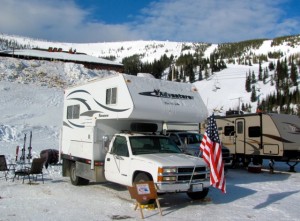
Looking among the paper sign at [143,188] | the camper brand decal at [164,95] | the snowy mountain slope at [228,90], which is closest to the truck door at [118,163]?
the paper sign at [143,188]

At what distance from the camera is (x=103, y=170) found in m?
11.6

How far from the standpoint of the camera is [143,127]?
11695mm

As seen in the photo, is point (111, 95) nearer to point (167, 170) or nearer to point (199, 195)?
point (167, 170)

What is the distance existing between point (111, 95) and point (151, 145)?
192cm

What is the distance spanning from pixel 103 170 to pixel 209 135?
10.9 ft

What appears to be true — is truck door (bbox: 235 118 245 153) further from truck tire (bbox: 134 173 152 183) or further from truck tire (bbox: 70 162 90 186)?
truck tire (bbox: 134 173 152 183)

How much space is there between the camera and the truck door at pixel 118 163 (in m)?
10.4

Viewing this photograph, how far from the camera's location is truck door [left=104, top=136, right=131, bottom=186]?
1035cm

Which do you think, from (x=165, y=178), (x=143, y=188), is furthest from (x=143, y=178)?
(x=143, y=188)

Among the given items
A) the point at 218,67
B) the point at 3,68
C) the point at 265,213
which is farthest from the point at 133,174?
the point at 218,67

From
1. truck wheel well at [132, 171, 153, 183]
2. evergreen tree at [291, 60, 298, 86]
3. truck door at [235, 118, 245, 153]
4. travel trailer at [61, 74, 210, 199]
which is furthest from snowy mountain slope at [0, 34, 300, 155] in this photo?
evergreen tree at [291, 60, 298, 86]

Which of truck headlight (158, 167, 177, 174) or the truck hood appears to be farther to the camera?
the truck hood

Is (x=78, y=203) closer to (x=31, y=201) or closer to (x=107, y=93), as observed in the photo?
(x=31, y=201)

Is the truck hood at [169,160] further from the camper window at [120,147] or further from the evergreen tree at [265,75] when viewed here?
the evergreen tree at [265,75]
